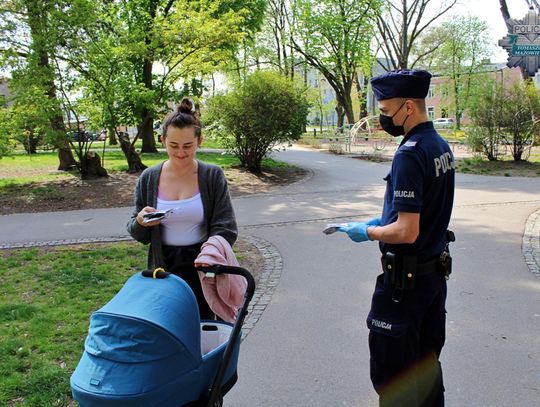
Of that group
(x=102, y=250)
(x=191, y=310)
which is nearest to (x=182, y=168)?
(x=191, y=310)

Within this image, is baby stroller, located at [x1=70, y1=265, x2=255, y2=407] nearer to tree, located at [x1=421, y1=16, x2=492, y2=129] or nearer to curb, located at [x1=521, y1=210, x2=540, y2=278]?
curb, located at [x1=521, y1=210, x2=540, y2=278]

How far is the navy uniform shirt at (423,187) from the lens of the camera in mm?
2334

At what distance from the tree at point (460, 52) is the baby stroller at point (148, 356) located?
50.1 meters

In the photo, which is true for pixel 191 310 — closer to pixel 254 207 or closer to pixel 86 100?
pixel 254 207

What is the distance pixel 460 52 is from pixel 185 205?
173 ft

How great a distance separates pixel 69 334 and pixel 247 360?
159 cm

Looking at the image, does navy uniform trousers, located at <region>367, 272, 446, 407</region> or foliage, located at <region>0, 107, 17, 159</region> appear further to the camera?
foliage, located at <region>0, 107, 17, 159</region>

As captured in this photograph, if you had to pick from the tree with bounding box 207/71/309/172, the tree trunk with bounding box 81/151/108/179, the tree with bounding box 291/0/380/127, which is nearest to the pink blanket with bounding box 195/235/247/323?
the tree with bounding box 207/71/309/172

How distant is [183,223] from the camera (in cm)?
296

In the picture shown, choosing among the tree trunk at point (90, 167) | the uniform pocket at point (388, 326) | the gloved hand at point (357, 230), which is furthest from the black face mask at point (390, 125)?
the tree trunk at point (90, 167)

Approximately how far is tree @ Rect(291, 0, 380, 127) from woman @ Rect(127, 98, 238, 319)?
107 feet

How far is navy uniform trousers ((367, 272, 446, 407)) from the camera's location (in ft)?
8.13

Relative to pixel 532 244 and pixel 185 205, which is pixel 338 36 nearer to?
pixel 532 244

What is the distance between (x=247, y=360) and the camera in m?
3.92
